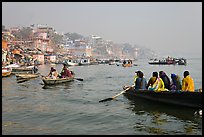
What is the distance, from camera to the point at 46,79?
21688 mm

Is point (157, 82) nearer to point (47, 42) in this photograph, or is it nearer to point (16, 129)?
point (16, 129)

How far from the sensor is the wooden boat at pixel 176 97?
12.1 metres

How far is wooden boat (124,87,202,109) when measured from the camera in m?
12.1

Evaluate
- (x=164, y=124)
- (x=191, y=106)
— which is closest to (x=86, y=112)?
(x=164, y=124)

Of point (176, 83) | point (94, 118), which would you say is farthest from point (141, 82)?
point (94, 118)

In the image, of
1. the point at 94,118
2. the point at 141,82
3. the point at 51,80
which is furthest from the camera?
the point at 51,80

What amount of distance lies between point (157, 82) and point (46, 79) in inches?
400

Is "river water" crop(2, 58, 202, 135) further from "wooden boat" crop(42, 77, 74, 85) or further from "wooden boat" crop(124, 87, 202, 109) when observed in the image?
"wooden boat" crop(42, 77, 74, 85)

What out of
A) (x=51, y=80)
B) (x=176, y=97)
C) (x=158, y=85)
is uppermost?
(x=158, y=85)

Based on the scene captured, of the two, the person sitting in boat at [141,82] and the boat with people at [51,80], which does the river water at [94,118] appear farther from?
the boat with people at [51,80]

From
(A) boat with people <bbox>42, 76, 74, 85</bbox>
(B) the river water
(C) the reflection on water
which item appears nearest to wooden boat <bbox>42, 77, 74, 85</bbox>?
(A) boat with people <bbox>42, 76, 74, 85</bbox>

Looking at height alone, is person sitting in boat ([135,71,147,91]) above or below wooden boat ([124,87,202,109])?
above

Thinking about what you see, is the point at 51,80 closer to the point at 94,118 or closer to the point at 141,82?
the point at 141,82

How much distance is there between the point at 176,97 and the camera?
42.3ft
